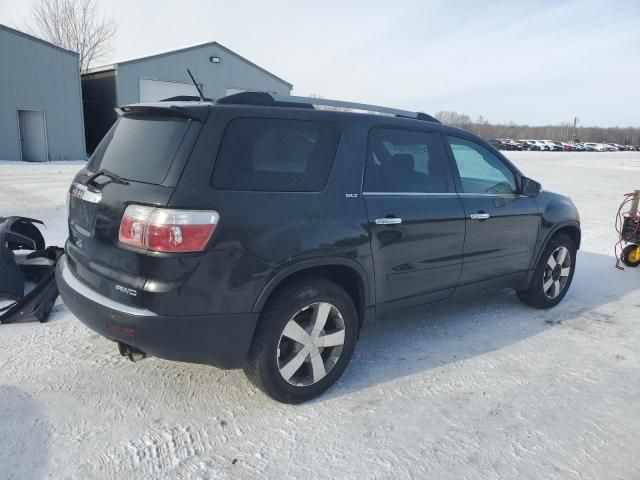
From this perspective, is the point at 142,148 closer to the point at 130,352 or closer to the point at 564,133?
the point at 130,352

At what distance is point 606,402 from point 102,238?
3.33m

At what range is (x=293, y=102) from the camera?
3.10m

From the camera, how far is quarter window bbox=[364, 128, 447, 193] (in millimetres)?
3367

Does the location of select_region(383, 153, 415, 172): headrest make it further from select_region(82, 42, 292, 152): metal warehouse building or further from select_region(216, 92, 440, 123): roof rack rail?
select_region(82, 42, 292, 152): metal warehouse building

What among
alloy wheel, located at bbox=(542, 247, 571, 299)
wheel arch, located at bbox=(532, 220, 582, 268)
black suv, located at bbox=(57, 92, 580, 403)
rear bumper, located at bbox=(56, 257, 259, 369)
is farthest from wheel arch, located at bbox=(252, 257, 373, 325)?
alloy wheel, located at bbox=(542, 247, 571, 299)

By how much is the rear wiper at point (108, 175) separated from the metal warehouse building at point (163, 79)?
22145 mm

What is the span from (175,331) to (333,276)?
3.59ft

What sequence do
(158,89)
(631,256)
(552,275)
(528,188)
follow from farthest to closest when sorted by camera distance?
1. (158,89)
2. (631,256)
3. (552,275)
4. (528,188)

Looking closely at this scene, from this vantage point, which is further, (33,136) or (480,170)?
(33,136)

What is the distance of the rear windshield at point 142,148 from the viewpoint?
107 inches

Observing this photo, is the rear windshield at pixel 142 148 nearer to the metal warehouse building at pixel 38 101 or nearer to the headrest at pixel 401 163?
the headrest at pixel 401 163

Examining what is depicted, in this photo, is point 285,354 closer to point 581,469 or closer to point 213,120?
point 213,120

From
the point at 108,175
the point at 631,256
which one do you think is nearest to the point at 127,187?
the point at 108,175

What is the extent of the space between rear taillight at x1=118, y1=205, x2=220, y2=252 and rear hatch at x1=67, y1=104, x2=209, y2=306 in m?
0.06
